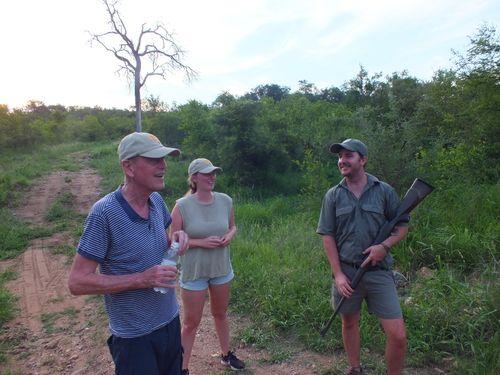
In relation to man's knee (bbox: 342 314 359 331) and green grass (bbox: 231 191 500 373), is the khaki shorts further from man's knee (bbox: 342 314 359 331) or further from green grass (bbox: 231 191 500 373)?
green grass (bbox: 231 191 500 373)

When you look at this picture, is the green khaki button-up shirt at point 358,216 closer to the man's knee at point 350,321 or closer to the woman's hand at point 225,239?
the man's knee at point 350,321

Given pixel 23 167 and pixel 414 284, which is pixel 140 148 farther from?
pixel 23 167

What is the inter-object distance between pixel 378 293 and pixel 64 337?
3.45 metres

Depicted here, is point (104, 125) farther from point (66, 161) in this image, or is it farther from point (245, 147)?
point (245, 147)

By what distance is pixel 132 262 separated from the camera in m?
1.97

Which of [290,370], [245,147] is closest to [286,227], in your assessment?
[290,370]

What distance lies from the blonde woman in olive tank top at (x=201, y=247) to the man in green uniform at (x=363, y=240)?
786 mm

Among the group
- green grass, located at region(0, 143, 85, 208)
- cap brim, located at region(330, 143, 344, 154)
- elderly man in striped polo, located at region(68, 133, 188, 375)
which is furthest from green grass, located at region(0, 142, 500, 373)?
green grass, located at region(0, 143, 85, 208)

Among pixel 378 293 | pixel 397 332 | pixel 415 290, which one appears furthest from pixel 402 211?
pixel 415 290

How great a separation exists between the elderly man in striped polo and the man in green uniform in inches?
48.7

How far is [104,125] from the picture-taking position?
35.9 m

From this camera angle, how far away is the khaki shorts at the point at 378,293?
8.89ft

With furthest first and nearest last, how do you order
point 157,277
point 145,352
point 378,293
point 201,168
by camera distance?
point 201,168, point 378,293, point 145,352, point 157,277

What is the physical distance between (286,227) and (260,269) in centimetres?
183
